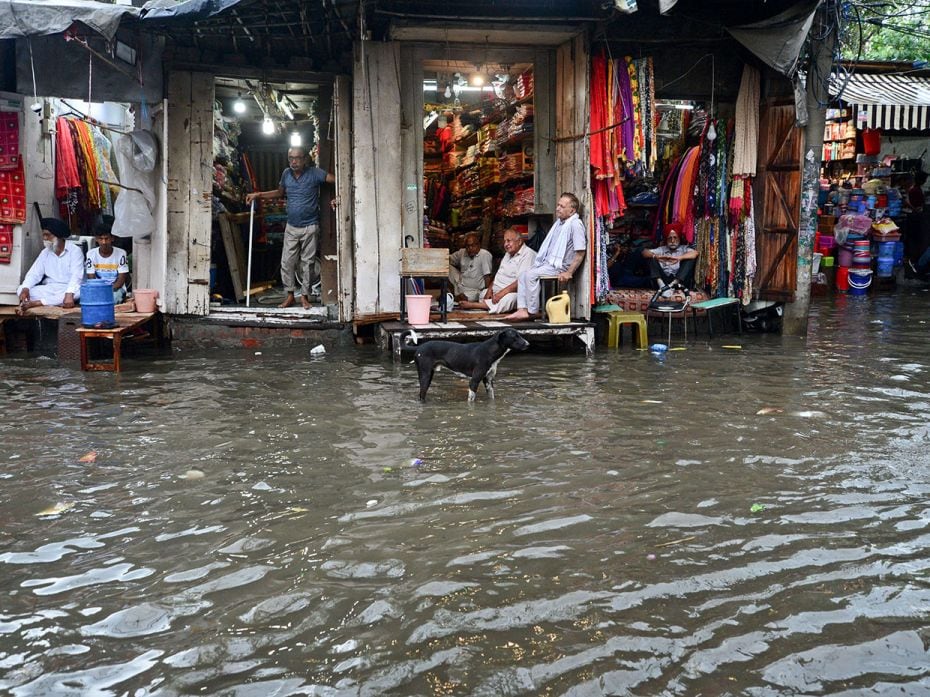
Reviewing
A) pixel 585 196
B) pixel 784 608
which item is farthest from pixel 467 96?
pixel 784 608

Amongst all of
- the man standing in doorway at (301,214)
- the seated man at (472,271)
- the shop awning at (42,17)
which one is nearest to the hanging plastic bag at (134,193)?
the man standing in doorway at (301,214)

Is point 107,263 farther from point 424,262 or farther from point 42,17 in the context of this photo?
point 424,262

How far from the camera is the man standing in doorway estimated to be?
439 inches

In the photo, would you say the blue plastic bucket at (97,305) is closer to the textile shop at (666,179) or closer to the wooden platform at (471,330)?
the wooden platform at (471,330)

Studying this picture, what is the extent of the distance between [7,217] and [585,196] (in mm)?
6702

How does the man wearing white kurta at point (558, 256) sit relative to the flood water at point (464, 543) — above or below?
above

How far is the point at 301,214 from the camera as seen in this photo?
442 inches

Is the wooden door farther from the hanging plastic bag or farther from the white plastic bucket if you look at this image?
the hanging plastic bag

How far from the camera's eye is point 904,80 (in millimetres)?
17062

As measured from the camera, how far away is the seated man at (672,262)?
12094 mm

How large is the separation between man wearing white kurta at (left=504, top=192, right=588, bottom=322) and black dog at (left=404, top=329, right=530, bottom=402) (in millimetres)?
2950

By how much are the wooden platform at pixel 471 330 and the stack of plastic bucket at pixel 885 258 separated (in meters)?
10.2

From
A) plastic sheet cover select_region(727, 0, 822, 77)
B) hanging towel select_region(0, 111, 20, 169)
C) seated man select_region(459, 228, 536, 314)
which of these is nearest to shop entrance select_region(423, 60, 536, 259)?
seated man select_region(459, 228, 536, 314)

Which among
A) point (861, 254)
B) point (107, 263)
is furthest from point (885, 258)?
point (107, 263)
